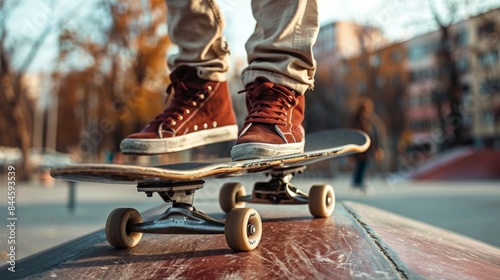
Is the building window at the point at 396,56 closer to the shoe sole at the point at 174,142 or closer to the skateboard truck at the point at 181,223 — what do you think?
the shoe sole at the point at 174,142

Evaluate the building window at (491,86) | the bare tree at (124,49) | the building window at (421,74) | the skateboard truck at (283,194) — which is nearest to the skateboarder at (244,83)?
the skateboard truck at (283,194)

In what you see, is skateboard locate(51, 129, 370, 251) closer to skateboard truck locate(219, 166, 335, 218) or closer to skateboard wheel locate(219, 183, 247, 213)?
skateboard truck locate(219, 166, 335, 218)

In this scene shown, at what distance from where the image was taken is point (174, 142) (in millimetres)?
1533

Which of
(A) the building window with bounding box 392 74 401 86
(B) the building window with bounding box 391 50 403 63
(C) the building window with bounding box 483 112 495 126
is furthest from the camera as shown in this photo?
(C) the building window with bounding box 483 112 495 126

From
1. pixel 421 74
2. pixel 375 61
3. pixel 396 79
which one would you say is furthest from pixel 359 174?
pixel 421 74

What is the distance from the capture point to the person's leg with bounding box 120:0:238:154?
5.02 ft

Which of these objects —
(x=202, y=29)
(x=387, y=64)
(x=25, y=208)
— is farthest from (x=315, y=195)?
(x=387, y=64)

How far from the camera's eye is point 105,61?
15.4m

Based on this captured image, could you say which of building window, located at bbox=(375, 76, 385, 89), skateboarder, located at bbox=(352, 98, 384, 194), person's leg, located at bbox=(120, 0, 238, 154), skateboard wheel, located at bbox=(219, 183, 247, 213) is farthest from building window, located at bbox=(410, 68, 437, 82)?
person's leg, located at bbox=(120, 0, 238, 154)

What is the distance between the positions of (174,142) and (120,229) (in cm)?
39

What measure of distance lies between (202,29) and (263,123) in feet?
1.94

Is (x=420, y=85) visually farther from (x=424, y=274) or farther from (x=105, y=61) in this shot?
(x=424, y=274)

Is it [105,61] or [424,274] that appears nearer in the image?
[424,274]

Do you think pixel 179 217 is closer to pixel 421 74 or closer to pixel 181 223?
pixel 181 223
